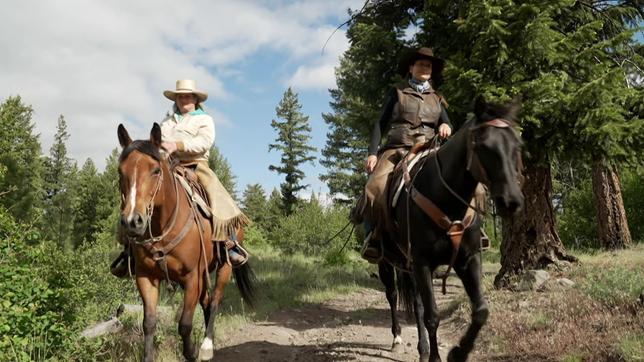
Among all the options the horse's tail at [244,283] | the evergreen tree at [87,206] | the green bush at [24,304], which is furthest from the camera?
the evergreen tree at [87,206]

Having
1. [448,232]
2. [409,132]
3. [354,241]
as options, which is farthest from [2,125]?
[354,241]

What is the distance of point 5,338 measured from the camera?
465 cm

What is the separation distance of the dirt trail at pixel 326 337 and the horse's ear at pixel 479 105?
376 centimetres

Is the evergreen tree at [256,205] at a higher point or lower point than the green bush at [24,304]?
higher

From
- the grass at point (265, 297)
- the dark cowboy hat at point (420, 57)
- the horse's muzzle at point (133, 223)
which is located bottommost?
the grass at point (265, 297)

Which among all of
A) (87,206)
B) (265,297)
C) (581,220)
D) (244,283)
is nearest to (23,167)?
(87,206)

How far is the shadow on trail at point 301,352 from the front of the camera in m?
6.64

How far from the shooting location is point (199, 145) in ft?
20.3

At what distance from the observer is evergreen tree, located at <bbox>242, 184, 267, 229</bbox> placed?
5550 centimetres

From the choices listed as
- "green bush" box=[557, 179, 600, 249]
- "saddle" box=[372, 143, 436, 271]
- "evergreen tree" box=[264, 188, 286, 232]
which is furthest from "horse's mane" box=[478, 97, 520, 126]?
"evergreen tree" box=[264, 188, 286, 232]

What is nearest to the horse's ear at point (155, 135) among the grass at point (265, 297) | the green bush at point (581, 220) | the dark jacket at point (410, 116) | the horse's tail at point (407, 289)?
the dark jacket at point (410, 116)

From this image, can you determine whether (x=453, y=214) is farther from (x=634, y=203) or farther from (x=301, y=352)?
(x=634, y=203)

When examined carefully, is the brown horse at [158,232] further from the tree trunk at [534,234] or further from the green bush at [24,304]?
the tree trunk at [534,234]

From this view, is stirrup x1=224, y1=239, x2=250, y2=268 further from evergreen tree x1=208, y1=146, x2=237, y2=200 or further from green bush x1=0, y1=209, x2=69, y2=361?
evergreen tree x1=208, y1=146, x2=237, y2=200
